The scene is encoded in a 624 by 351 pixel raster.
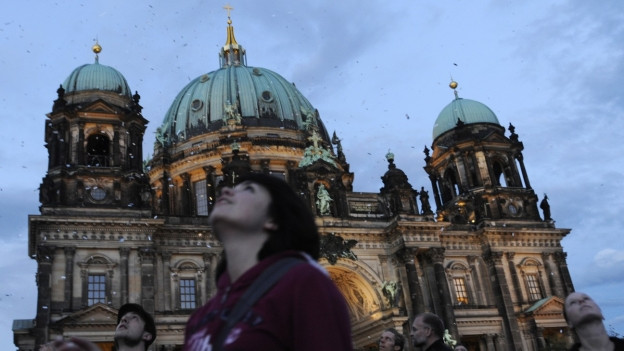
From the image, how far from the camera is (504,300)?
136ft

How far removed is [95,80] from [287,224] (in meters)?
38.1

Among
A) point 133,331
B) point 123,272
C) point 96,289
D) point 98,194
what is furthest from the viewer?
point 98,194

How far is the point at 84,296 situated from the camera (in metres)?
32.2

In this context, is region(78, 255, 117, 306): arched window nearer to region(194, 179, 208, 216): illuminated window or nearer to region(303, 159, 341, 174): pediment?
region(194, 179, 208, 216): illuminated window

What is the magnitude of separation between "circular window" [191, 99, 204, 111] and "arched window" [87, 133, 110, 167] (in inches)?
548

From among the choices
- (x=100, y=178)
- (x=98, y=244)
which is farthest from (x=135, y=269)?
(x=100, y=178)

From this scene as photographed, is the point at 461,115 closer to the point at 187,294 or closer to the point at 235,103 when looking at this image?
the point at 235,103

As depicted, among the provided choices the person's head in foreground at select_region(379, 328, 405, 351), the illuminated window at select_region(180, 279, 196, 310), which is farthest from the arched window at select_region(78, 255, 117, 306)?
the person's head in foreground at select_region(379, 328, 405, 351)

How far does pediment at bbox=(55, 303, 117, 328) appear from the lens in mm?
30469

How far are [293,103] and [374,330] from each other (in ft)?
70.7

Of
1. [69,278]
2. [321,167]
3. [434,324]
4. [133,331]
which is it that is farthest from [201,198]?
[133,331]

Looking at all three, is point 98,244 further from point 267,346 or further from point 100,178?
point 267,346

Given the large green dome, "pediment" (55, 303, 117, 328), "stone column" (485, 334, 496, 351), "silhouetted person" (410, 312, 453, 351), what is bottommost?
"silhouetted person" (410, 312, 453, 351)

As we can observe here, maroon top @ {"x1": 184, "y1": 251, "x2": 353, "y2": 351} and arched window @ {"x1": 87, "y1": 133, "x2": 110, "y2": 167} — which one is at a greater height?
arched window @ {"x1": 87, "y1": 133, "x2": 110, "y2": 167}
